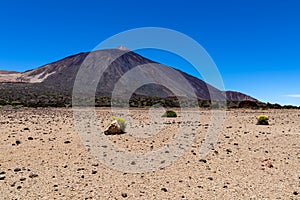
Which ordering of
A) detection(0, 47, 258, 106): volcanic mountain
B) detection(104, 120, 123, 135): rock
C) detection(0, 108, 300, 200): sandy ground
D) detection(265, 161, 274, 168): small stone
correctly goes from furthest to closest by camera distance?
1. detection(0, 47, 258, 106): volcanic mountain
2. detection(104, 120, 123, 135): rock
3. detection(265, 161, 274, 168): small stone
4. detection(0, 108, 300, 200): sandy ground

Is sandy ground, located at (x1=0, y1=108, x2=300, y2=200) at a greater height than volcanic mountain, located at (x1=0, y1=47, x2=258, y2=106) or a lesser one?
lesser

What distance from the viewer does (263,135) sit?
11.5 meters

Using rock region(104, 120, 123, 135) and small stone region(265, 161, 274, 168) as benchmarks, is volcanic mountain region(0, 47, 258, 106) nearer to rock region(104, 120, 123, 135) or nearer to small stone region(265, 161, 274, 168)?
rock region(104, 120, 123, 135)

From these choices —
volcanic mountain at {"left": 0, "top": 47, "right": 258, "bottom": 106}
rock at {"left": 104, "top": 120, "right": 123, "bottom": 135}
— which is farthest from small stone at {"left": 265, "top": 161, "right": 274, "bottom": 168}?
volcanic mountain at {"left": 0, "top": 47, "right": 258, "bottom": 106}

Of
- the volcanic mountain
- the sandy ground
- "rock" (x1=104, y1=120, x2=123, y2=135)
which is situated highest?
the volcanic mountain

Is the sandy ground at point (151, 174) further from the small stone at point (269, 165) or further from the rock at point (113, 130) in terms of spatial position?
the rock at point (113, 130)

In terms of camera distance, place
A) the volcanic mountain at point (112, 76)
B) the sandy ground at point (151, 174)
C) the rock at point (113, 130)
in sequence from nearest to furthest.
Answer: the sandy ground at point (151, 174), the rock at point (113, 130), the volcanic mountain at point (112, 76)

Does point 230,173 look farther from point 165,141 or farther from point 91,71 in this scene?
point 91,71

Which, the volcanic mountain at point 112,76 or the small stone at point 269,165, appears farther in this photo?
the volcanic mountain at point 112,76

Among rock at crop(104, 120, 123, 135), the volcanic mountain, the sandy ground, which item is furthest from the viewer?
the volcanic mountain

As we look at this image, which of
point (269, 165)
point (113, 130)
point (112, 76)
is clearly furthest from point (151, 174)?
point (112, 76)

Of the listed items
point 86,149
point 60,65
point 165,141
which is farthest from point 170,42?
point 60,65

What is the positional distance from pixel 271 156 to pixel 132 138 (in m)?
4.48

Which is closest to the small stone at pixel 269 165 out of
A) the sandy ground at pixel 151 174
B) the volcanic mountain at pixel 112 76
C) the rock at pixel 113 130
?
the sandy ground at pixel 151 174
